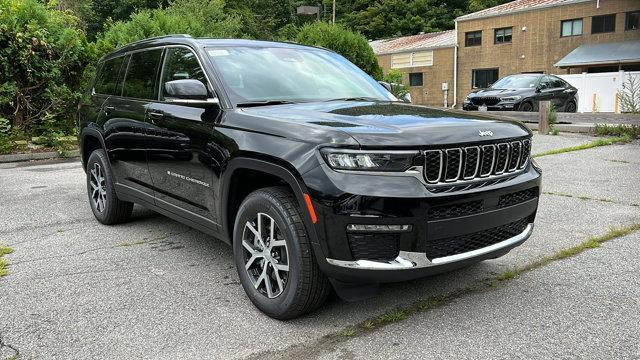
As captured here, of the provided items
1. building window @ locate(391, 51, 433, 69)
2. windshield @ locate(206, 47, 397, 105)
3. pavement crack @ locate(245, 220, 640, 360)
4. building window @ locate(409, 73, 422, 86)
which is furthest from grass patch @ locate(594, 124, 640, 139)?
building window @ locate(409, 73, 422, 86)

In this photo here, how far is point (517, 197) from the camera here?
3.47 meters

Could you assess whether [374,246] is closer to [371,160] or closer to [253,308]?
[371,160]

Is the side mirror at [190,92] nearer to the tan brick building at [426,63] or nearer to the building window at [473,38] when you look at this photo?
the building window at [473,38]

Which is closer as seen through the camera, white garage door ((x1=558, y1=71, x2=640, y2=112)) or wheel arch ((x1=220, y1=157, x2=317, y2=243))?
wheel arch ((x1=220, y1=157, x2=317, y2=243))

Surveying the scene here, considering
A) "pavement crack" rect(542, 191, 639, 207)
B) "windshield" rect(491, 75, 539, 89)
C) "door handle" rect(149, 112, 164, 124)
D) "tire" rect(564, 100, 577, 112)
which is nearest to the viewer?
"door handle" rect(149, 112, 164, 124)

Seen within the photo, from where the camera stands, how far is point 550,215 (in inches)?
229

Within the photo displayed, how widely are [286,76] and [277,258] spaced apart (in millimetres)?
1603

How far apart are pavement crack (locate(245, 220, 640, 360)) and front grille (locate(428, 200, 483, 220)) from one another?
76cm

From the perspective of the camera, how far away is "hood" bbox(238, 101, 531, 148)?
2988 mm

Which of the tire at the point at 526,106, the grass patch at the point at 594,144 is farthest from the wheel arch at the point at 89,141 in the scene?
the tire at the point at 526,106

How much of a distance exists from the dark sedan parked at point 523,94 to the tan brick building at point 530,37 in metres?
15.2

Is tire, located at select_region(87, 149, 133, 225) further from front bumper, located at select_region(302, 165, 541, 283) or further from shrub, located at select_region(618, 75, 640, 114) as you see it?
shrub, located at select_region(618, 75, 640, 114)

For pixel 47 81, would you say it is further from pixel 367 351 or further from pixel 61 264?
pixel 367 351

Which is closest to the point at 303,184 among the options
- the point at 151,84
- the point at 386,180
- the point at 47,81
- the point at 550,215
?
the point at 386,180
